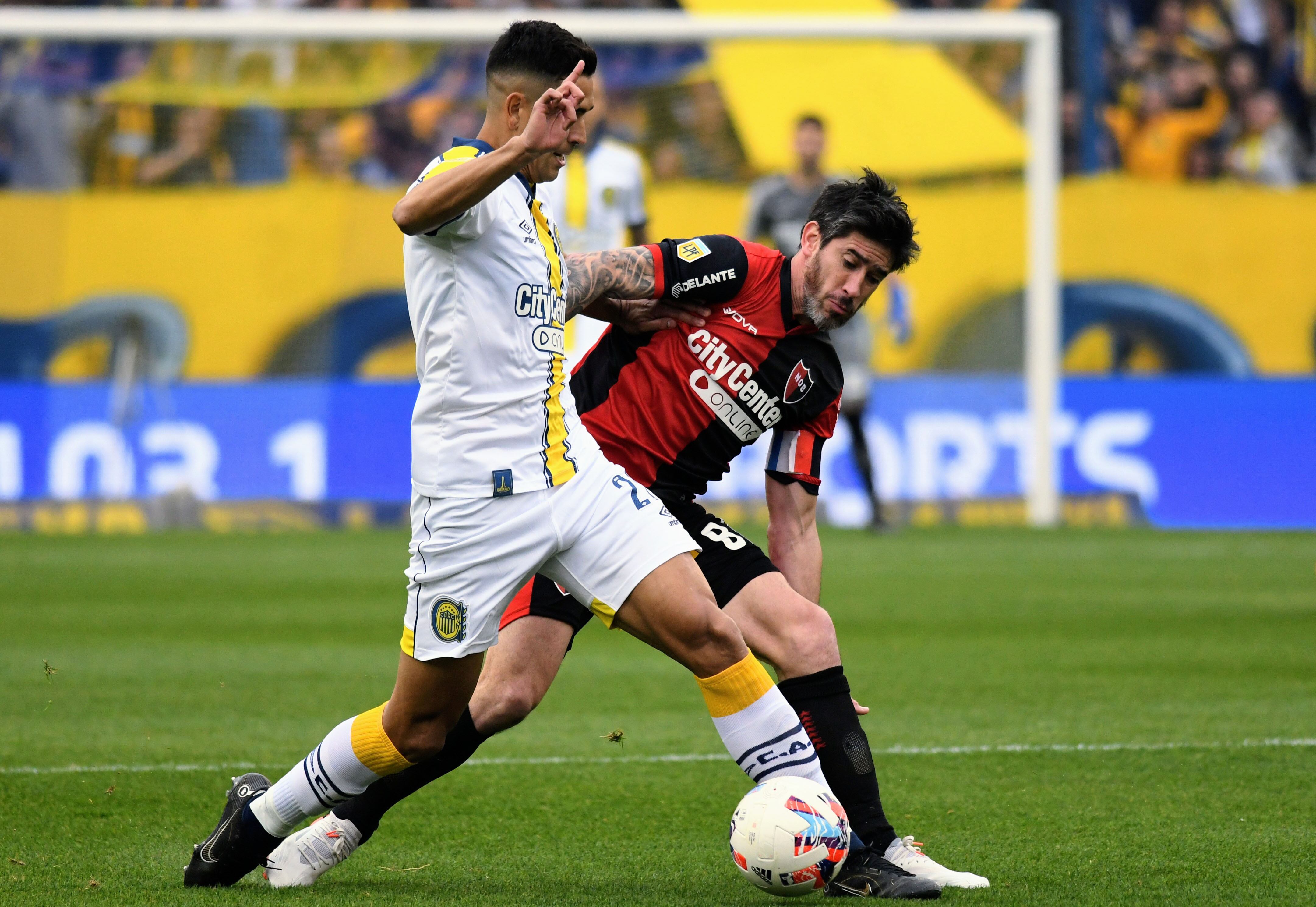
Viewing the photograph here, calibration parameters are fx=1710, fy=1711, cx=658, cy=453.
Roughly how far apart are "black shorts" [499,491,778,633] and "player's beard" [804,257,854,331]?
55 centimetres

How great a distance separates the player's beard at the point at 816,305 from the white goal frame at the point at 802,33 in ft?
30.7

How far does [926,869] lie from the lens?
3.78 m

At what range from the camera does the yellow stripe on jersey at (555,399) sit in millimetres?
3643

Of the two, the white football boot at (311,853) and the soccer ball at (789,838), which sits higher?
the soccer ball at (789,838)

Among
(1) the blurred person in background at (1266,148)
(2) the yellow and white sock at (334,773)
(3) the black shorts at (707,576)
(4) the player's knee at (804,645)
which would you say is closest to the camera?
(2) the yellow and white sock at (334,773)

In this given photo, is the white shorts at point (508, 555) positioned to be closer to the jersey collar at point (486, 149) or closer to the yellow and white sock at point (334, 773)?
the yellow and white sock at point (334, 773)

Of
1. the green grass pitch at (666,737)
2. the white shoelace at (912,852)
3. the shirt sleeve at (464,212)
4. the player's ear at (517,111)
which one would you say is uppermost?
the player's ear at (517,111)

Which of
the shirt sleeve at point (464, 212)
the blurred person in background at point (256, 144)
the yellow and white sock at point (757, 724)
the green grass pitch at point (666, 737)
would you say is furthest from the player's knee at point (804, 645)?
the blurred person in background at point (256, 144)

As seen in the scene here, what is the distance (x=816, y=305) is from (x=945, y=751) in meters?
1.87

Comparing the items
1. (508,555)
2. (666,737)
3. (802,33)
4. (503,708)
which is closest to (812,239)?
(508,555)

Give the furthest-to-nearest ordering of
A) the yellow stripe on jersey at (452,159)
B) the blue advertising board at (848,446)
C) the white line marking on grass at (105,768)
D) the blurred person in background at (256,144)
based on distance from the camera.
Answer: the blurred person in background at (256,144) → the blue advertising board at (848,446) → the white line marking on grass at (105,768) → the yellow stripe on jersey at (452,159)

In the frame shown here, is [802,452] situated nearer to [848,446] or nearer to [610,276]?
[610,276]

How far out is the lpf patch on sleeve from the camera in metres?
4.30

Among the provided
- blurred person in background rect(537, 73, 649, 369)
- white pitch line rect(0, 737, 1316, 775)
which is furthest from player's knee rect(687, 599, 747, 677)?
blurred person in background rect(537, 73, 649, 369)
